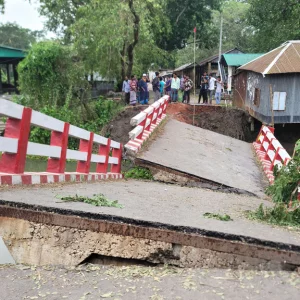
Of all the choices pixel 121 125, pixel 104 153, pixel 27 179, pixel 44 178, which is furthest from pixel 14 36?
pixel 27 179

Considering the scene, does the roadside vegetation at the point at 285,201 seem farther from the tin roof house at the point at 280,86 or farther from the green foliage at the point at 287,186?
the tin roof house at the point at 280,86

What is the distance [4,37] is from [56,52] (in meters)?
67.0

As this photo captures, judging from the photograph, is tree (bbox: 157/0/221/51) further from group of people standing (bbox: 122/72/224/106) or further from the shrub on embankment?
the shrub on embankment

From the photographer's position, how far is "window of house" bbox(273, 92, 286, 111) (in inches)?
765

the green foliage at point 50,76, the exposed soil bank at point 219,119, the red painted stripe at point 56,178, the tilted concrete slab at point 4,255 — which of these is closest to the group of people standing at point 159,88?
the exposed soil bank at point 219,119

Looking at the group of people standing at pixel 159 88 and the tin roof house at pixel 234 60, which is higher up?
the tin roof house at pixel 234 60

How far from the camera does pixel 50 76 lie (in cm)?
2380

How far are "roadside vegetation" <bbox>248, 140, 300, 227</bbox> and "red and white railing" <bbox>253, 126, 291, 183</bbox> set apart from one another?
2.78 meters

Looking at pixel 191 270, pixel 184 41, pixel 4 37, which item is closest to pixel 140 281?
pixel 191 270

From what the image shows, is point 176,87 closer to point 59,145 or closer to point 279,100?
point 279,100

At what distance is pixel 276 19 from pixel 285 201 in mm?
26364

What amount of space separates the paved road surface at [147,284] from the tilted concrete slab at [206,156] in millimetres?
5076

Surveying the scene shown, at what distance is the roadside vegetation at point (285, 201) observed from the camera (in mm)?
4070

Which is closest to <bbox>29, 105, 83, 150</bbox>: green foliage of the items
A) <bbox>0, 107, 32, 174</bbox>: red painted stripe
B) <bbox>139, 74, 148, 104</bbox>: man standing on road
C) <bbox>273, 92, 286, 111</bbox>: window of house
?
<bbox>139, 74, 148, 104</bbox>: man standing on road
